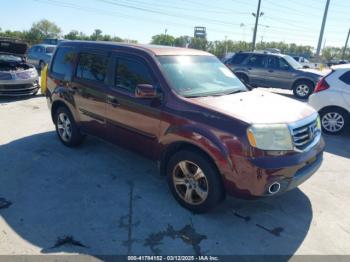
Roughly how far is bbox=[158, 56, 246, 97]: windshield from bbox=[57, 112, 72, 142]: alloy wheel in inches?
94.4

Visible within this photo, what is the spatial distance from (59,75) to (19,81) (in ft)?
16.6

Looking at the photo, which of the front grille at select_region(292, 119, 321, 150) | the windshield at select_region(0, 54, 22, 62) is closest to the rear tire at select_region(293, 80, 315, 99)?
the front grille at select_region(292, 119, 321, 150)

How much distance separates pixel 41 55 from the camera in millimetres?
18672

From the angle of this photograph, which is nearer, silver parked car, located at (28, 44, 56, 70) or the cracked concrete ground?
the cracked concrete ground

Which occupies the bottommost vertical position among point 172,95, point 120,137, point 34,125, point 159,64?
point 34,125

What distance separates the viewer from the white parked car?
6.94 meters

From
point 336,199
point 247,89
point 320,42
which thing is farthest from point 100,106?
point 320,42

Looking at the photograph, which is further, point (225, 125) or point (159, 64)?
point (159, 64)

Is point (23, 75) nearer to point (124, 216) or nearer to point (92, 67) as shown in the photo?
point (92, 67)

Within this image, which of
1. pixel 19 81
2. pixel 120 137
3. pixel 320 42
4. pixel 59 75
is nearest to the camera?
pixel 120 137

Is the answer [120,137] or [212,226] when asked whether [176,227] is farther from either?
[120,137]

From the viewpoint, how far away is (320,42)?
96.9ft

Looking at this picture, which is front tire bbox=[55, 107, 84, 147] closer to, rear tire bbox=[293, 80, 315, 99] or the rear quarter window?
the rear quarter window

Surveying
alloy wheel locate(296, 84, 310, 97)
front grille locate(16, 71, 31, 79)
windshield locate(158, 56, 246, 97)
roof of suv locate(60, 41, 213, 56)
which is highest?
roof of suv locate(60, 41, 213, 56)
